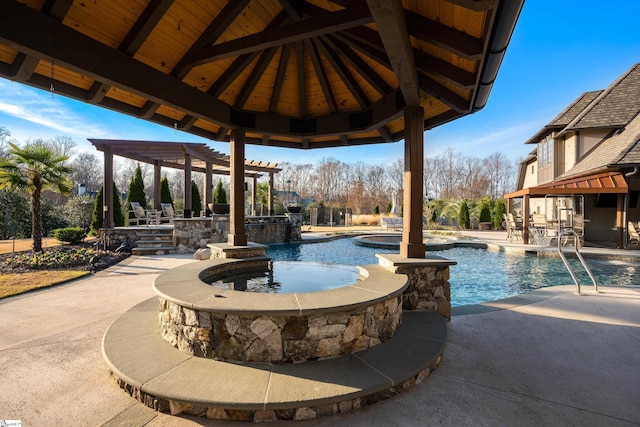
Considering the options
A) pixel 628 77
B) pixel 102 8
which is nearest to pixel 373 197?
pixel 628 77

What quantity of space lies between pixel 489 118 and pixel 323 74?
33905mm

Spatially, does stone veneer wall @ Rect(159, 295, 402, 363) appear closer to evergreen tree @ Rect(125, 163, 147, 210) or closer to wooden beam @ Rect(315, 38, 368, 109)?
wooden beam @ Rect(315, 38, 368, 109)

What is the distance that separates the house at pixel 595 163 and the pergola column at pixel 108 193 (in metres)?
16.2

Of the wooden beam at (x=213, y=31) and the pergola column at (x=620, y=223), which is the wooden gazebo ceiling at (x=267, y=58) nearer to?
the wooden beam at (x=213, y=31)

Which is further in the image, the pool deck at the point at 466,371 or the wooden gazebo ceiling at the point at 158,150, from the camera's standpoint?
the wooden gazebo ceiling at the point at 158,150

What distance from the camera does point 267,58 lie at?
4785 millimetres

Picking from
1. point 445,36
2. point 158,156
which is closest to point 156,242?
point 158,156

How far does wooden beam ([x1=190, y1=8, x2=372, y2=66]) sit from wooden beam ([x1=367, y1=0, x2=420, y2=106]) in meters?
0.32

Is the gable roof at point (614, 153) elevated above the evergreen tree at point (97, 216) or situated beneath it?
elevated above

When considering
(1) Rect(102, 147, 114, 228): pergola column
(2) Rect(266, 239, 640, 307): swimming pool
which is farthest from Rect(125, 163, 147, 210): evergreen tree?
(2) Rect(266, 239, 640, 307): swimming pool

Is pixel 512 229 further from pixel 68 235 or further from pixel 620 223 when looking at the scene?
pixel 68 235

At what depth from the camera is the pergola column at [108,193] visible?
10414 mm

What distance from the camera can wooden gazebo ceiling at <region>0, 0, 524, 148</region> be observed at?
2787 mm

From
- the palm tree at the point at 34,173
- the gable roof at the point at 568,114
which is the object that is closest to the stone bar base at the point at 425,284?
the palm tree at the point at 34,173
